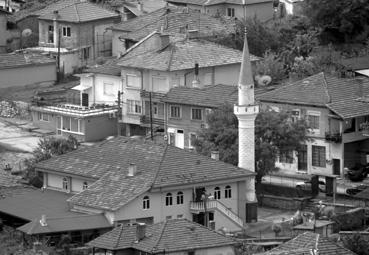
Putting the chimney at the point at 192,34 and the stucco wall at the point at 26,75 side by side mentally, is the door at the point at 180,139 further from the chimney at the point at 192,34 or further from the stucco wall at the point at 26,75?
the stucco wall at the point at 26,75

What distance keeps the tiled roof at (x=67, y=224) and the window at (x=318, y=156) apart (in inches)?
602

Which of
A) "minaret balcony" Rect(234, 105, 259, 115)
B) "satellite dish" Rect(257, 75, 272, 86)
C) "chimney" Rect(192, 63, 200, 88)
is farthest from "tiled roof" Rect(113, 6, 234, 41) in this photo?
"minaret balcony" Rect(234, 105, 259, 115)

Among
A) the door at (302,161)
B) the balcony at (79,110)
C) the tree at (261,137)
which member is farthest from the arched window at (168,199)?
the balcony at (79,110)

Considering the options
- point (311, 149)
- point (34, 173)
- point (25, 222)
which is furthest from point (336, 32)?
point (25, 222)

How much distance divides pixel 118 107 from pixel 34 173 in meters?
13.2

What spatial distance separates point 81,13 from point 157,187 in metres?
37.3

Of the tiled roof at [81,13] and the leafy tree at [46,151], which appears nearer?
the leafy tree at [46,151]

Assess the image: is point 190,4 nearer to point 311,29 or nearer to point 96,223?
point 311,29

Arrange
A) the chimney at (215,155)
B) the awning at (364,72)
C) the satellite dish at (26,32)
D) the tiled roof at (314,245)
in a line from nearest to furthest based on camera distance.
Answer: the tiled roof at (314,245)
the chimney at (215,155)
the awning at (364,72)
the satellite dish at (26,32)

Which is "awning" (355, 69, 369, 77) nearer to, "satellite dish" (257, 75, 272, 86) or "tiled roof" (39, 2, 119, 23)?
"satellite dish" (257, 75, 272, 86)

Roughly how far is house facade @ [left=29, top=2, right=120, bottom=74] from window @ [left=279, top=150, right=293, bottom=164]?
81.3 feet

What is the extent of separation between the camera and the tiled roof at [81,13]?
11931 cm

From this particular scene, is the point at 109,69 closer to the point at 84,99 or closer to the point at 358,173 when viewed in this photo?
the point at 84,99

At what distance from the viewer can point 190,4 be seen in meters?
125
